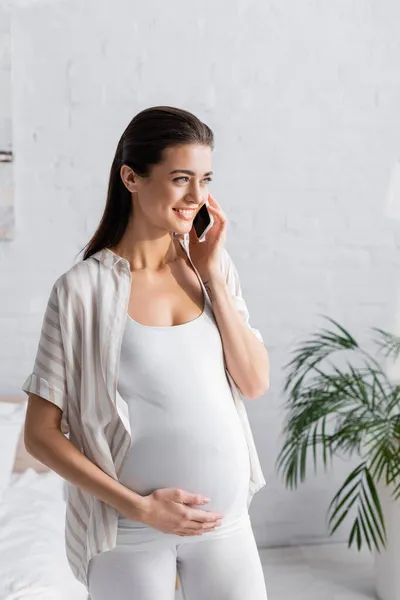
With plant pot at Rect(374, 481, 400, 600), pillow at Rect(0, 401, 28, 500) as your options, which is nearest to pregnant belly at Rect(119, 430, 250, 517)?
pillow at Rect(0, 401, 28, 500)

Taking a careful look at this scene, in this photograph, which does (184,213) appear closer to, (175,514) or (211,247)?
(211,247)

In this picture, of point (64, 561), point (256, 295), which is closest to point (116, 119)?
point (256, 295)

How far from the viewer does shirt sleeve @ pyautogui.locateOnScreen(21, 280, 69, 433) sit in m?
1.30

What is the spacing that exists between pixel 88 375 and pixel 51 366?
0.06 meters

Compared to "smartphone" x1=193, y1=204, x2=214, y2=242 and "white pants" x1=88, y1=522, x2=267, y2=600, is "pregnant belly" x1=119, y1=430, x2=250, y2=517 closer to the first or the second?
"white pants" x1=88, y1=522, x2=267, y2=600

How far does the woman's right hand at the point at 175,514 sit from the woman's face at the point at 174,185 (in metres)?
0.42

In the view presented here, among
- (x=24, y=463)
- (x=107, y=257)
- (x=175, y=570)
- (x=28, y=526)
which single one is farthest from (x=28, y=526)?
(x=107, y=257)

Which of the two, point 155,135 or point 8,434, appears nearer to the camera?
point 155,135

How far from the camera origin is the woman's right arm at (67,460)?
1.26 metres

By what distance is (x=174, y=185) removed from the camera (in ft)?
4.41

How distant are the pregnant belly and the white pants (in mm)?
63

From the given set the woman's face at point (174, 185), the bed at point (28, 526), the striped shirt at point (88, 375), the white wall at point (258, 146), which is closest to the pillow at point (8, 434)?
the bed at point (28, 526)

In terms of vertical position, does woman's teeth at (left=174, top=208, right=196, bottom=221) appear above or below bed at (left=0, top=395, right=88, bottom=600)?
above

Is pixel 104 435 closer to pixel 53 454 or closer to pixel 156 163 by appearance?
pixel 53 454
